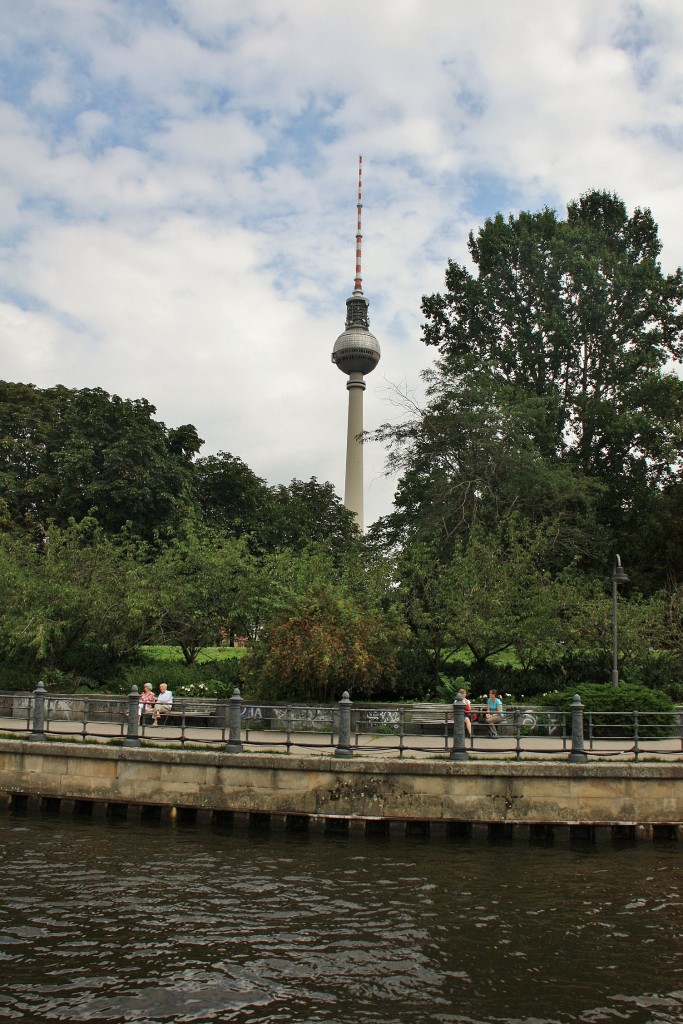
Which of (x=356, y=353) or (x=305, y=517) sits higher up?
(x=356, y=353)

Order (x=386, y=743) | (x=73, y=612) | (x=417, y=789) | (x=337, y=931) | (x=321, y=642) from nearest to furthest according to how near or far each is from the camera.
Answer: (x=337, y=931), (x=417, y=789), (x=386, y=743), (x=321, y=642), (x=73, y=612)

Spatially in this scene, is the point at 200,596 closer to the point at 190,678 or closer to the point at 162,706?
the point at 190,678

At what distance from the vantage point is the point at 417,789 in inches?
637

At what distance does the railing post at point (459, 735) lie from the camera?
1644 centimetres

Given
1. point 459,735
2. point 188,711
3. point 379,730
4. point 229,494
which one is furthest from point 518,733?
point 229,494

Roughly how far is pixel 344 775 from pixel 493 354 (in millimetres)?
28918

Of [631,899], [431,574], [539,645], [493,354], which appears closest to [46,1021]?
[631,899]

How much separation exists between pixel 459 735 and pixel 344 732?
2253 mm

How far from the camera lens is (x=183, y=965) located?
9773 millimetres

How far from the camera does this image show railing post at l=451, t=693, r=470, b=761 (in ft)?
53.9

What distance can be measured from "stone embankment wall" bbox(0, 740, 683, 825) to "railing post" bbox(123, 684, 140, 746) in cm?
99

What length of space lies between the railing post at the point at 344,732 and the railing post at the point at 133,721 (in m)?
4.42

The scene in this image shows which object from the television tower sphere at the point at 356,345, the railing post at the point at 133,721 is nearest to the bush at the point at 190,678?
the railing post at the point at 133,721

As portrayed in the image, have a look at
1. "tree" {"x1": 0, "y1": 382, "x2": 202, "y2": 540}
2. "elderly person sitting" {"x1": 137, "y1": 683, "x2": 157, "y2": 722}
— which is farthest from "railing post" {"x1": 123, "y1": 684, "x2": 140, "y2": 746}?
"tree" {"x1": 0, "y1": 382, "x2": 202, "y2": 540}
